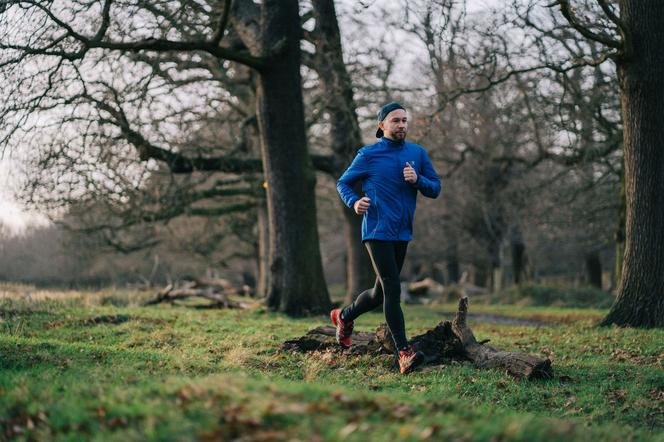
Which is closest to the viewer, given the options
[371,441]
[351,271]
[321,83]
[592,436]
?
[371,441]

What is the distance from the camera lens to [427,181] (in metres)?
6.78

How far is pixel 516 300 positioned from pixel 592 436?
2162 centimetres

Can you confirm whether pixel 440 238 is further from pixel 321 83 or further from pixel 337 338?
pixel 337 338

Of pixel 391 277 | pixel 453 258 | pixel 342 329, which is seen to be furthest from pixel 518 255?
pixel 391 277

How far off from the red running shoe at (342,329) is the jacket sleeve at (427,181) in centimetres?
175

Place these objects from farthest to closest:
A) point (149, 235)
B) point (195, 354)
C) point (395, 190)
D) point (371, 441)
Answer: point (149, 235) < point (195, 354) < point (395, 190) < point (371, 441)

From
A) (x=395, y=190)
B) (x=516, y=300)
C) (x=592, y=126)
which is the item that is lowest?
(x=516, y=300)

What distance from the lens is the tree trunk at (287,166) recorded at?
45.4 ft

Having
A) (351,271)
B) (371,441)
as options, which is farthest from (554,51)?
(371,441)

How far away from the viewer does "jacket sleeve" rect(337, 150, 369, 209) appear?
6.87 m

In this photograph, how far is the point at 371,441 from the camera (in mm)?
3420

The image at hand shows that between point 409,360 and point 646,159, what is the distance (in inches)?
257

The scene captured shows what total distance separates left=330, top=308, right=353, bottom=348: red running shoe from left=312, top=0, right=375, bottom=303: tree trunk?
9.87 metres

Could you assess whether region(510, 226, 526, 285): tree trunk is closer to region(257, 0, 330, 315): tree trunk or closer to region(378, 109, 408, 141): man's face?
region(257, 0, 330, 315): tree trunk
